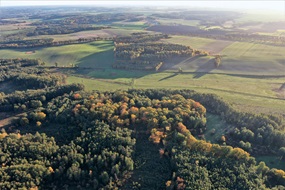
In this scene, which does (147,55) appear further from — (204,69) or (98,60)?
(204,69)

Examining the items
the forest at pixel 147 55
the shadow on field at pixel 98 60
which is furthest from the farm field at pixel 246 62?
the shadow on field at pixel 98 60

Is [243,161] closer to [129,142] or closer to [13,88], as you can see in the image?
[129,142]

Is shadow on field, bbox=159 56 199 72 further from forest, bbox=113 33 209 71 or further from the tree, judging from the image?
the tree

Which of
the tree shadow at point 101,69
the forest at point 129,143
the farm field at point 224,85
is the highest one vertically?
the tree shadow at point 101,69

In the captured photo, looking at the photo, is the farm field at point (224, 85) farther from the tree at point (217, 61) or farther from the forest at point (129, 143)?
the forest at point (129, 143)

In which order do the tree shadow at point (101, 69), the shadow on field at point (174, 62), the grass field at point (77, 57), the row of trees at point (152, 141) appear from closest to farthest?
the row of trees at point (152, 141), the tree shadow at point (101, 69), the shadow on field at point (174, 62), the grass field at point (77, 57)

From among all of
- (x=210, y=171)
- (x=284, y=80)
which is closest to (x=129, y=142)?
(x=210, y=171)
